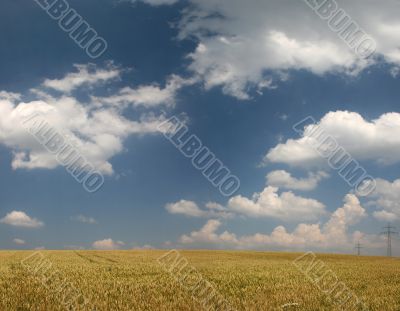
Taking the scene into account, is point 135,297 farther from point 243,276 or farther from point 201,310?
point 243,276

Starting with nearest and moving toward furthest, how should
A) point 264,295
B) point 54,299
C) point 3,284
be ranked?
1. point 54,299
2. point 264,295
3. point 3,284

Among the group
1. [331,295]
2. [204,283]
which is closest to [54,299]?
[204,283]

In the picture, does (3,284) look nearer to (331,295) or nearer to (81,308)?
(81,308)

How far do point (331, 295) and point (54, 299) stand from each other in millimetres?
9616

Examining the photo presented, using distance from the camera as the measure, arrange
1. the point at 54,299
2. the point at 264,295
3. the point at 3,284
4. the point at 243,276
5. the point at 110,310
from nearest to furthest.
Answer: the point at 110,310
the point at 54,299
the point at 264,295
the point at 3,284
the point at 243,276

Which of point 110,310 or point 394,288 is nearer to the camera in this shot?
point 110,310

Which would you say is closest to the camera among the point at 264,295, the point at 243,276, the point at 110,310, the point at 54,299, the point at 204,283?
the point at 110,310

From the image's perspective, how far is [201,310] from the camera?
13.2 meters

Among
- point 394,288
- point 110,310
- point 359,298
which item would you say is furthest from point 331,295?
point 110,310

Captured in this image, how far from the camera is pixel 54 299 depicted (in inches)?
563

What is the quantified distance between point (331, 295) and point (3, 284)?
12.2 meters

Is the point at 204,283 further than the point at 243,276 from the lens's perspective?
No

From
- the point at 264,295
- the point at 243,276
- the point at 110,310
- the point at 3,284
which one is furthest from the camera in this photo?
the point at 243,276

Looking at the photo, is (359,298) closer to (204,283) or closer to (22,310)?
(204,283)
